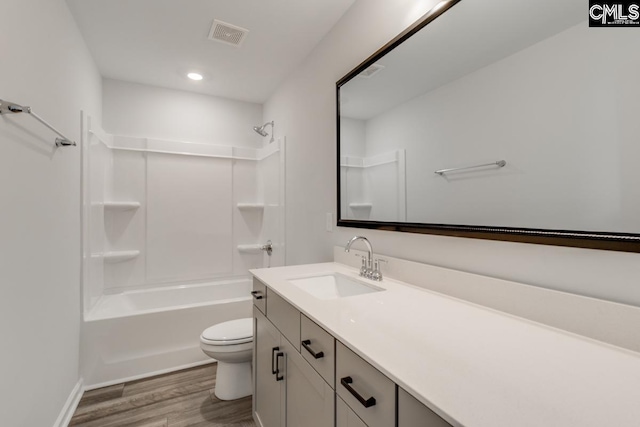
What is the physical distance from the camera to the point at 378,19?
159 centimetres

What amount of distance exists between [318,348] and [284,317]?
325mm

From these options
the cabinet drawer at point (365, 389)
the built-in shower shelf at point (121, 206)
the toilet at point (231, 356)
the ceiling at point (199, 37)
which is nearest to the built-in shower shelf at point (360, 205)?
the cabinet drawer at point (365, 389)

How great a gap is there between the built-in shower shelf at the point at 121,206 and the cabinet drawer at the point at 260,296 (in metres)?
1.91

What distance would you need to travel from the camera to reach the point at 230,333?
2014 mm

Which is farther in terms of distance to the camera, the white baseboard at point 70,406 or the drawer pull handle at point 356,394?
the white baseboard at point 70,406

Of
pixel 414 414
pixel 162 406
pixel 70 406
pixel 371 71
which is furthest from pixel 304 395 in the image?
pixel 70 406

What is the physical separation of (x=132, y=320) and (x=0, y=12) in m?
1.98

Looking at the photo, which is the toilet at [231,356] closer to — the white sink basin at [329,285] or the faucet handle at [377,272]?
the white sink basin at [329,285]

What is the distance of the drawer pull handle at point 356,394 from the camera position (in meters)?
0.68

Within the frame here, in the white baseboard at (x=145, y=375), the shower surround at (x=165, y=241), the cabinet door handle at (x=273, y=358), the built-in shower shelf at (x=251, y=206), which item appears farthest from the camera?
the built-in shower shelf at (x=251, y=206)

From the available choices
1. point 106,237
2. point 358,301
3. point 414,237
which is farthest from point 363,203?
point 106,237

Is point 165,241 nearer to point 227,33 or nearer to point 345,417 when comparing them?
point 227,33

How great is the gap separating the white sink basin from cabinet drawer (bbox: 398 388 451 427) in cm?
86

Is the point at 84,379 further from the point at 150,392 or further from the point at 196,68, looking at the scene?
the point at 196,68
